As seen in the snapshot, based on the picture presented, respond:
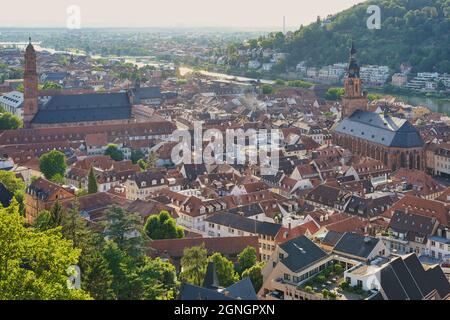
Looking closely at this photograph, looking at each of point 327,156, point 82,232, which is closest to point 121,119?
point 327,156

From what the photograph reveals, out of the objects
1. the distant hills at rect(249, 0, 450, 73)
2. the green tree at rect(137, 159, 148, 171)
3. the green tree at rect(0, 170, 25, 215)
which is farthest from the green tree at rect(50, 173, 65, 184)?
the distant hills at rect(249, 0, 450, 73)

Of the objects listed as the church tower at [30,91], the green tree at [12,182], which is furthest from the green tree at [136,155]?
the church tower at [30,91]

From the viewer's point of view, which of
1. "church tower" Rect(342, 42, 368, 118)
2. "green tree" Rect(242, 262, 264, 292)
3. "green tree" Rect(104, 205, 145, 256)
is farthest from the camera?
"church tower" Rect(342, 42, 368, 118)

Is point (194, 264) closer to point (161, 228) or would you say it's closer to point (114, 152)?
point (161, 228)

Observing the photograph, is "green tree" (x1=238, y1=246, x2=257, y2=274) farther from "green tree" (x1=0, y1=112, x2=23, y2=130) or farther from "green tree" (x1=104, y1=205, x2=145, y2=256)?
"green tree" (x1=0, y1=112, x2=23, y2=130)

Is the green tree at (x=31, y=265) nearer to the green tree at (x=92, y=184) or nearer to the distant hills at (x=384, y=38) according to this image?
the green tree at (x=92, y=184)
